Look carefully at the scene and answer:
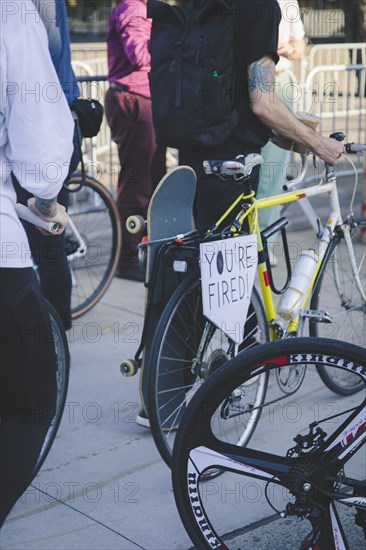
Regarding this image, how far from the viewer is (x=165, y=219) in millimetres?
3666

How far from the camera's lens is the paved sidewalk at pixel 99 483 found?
3.22 meters

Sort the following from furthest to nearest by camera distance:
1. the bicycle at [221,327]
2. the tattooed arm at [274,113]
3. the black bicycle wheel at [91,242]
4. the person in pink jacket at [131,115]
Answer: the person in pink jacket at [131,115], the black bicycle wheel at [91,242], the tattooed arm at [274,113], the bicycle at [221,327]

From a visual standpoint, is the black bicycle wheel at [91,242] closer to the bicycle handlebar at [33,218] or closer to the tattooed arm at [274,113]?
the tattooed arm at [274,113]

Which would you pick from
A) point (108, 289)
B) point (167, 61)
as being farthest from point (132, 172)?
point (167, 61)

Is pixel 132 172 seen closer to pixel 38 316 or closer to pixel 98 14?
pixel 38 316

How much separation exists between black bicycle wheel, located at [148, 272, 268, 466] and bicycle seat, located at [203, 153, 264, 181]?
1.39 ft

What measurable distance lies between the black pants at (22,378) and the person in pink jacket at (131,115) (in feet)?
12.4

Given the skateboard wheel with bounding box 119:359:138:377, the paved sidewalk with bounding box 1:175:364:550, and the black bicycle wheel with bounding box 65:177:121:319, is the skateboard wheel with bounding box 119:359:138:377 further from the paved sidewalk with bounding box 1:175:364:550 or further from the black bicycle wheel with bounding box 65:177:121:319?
the black bicycle wheel with bounding box 65:177:121:319

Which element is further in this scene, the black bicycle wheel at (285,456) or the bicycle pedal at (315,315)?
the bicycle pedal at (315,315)

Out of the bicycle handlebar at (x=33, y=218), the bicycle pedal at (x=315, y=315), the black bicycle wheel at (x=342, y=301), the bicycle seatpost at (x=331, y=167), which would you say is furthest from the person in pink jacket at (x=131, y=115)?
the bicycle handlebar at (x=33, y=218)

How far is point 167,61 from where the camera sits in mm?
3725

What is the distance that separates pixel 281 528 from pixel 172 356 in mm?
879

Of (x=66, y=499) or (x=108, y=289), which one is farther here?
(x=108, y=289)

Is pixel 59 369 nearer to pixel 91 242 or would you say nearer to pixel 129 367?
pixel 129 367
